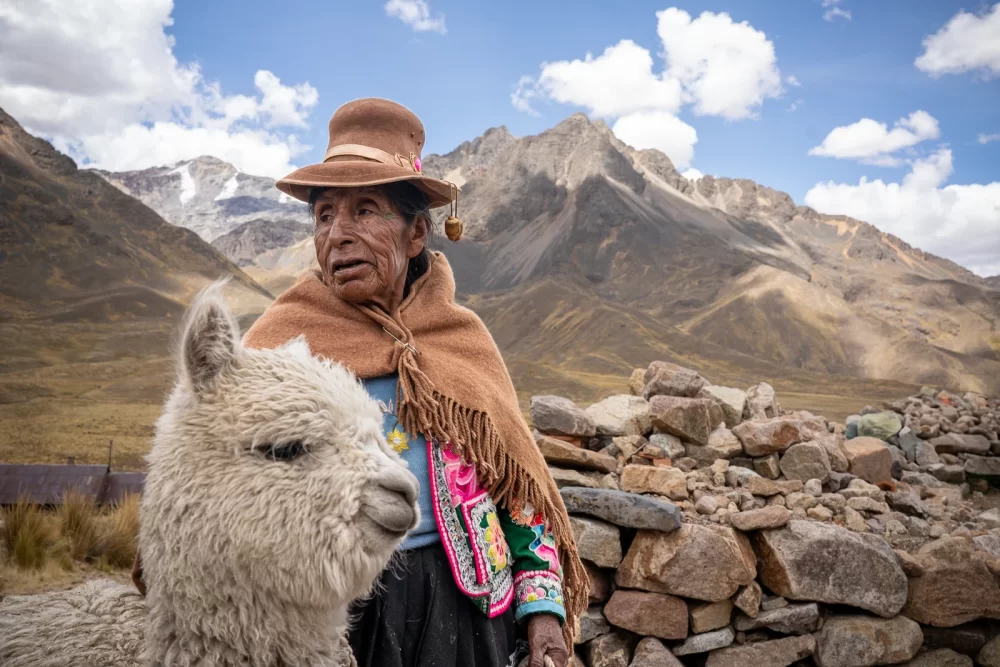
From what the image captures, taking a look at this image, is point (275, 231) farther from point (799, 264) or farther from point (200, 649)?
point (200, 649)

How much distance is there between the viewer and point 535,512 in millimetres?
1617

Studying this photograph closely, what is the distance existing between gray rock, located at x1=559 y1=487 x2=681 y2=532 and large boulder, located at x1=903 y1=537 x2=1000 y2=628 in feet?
5.17

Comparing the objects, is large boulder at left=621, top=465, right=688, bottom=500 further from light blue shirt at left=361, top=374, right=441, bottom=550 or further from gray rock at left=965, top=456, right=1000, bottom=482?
gray rock at left=965, top=456, right=1000, bottom=482

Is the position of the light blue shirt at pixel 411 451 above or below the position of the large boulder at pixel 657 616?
above

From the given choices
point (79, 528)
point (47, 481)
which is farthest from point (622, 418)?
point (47, 481)

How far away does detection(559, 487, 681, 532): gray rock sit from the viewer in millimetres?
3432

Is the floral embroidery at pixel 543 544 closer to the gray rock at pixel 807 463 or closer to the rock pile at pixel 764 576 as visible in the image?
the rock pile at pixel 764 576

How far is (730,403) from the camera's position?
494cm

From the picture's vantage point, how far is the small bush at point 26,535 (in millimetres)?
3283

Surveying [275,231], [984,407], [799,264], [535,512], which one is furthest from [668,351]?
[275,231]

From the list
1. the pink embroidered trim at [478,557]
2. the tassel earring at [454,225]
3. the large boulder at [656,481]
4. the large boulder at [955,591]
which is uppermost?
the tassel earring at [454,225]

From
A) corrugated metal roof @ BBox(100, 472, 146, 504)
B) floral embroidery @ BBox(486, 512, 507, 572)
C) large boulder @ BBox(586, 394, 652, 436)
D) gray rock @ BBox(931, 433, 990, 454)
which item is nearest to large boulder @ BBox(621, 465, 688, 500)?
large boulder @ BBox(586, 394, 652, 436)

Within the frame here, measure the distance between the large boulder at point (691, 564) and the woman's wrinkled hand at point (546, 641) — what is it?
83.6 inches

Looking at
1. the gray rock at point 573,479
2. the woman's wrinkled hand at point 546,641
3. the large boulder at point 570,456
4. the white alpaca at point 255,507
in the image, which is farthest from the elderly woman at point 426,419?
the large boulder at point 570,456
